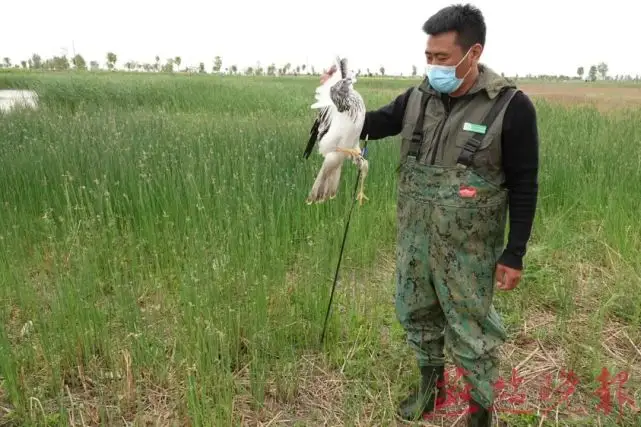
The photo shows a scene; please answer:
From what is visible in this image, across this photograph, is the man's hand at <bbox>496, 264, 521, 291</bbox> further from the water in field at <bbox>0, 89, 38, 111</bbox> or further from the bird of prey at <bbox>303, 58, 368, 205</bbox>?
the water in field at <bbox>0, 89, 38, 111</bbox>

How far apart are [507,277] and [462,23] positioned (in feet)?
3.07

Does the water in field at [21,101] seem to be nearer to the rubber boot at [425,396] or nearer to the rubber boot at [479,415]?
the rubber boot at [425,396]

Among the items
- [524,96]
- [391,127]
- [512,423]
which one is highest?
[524,96]

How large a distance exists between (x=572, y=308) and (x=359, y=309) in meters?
1.36

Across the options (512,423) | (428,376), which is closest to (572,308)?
(512,423)

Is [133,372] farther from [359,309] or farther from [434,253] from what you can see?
[434,253]

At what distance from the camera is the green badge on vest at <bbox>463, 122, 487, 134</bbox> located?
1515mm

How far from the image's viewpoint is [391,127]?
2.02 m

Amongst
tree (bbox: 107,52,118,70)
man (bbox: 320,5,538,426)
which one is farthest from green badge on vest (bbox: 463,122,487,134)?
tree (bbox: 107,52,118,70)

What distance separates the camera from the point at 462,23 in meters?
1.54

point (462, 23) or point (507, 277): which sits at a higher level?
point (462, 23)

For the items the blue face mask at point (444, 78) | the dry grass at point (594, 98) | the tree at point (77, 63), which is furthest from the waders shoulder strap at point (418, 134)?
the tree at point (77, 63)

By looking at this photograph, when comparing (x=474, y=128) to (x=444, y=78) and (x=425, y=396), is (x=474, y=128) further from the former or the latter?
(x=425, y=396)

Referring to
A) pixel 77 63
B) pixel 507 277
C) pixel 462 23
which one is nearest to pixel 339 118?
pixel 462 23
